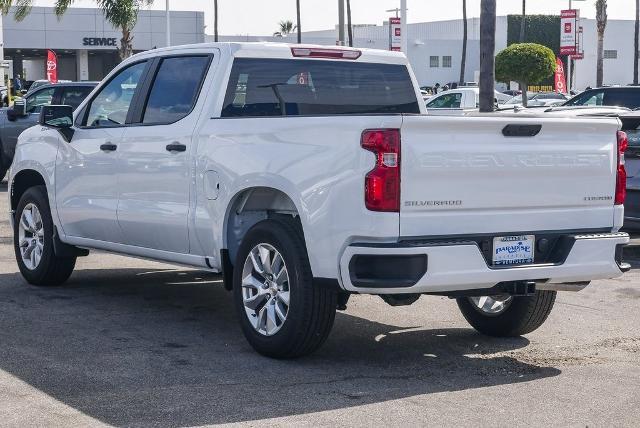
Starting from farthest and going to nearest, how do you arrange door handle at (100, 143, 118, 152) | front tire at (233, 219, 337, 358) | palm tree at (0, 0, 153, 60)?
palm tree at (0, 0, 153, 60), door handle at (100, 143, 118, 152), front tire at (233, 219, 337, 358)

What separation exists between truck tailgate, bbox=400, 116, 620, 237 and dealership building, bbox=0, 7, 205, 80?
6670cm

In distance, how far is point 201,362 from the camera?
24.1 ft

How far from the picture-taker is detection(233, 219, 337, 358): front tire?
7.07 metres

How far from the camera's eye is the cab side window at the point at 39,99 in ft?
70.3

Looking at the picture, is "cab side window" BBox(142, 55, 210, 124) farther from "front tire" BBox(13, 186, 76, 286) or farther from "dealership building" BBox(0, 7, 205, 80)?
"dealership building" BBox(0, 7, 205, 80)

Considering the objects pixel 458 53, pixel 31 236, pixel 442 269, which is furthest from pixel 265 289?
pixel 458 53

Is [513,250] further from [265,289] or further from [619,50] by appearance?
[619,50]

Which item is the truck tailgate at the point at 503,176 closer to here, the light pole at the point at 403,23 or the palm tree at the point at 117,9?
the light pole at the point at 403,23

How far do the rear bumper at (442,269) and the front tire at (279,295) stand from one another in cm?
40

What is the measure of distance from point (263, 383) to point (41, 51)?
73.3 m

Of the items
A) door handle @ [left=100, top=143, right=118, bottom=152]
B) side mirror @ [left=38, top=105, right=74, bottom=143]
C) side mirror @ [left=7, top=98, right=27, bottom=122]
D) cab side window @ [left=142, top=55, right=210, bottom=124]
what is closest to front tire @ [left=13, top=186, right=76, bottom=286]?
side mirror @ [left=38, top=105, right=74, bottom=143]

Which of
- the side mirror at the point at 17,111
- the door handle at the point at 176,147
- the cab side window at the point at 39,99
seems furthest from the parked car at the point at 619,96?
the door handle at the point at 176,147

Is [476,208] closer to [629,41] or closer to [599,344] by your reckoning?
[599,344]

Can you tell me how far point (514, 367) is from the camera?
24.2 feet
